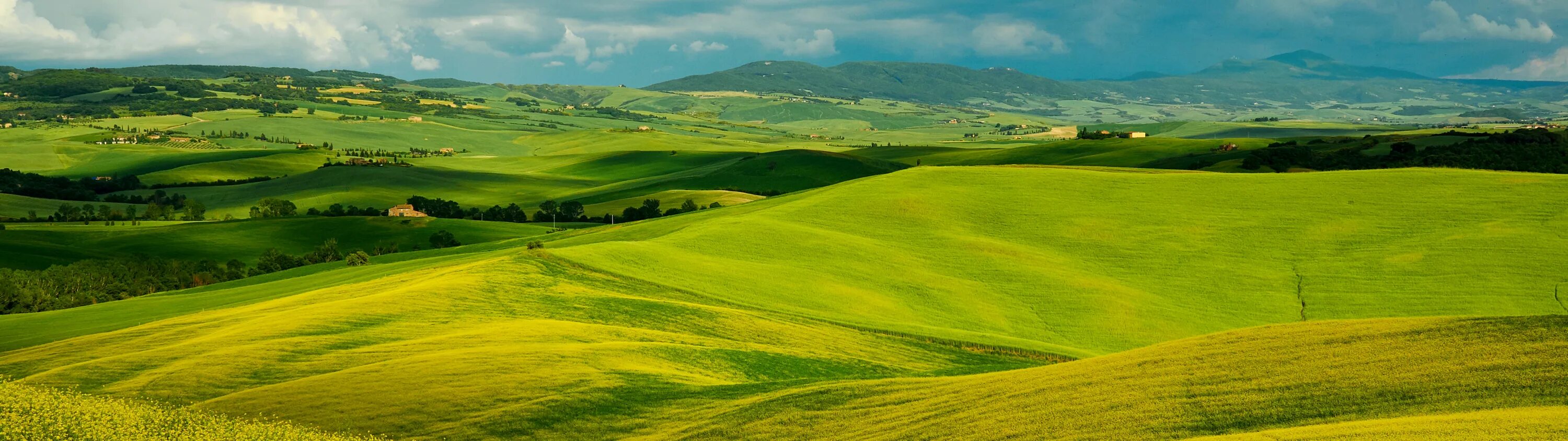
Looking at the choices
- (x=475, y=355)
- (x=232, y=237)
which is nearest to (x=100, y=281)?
(x=232, y=237)

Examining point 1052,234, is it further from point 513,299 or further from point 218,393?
point 218,393

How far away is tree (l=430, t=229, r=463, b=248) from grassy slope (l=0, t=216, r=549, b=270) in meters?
2.12

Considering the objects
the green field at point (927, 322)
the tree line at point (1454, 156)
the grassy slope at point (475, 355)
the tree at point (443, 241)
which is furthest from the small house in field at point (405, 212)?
the tree line at point (1454, 156)

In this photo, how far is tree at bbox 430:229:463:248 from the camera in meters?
→ 140

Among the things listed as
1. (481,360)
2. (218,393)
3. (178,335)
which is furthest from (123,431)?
(178,335)

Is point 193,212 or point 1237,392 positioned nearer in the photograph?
point 1237,392

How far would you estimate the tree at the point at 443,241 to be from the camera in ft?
460

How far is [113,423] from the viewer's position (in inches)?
1324

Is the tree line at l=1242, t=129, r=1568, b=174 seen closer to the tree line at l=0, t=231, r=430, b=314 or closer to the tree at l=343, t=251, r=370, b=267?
the tree at l=343, t=251, r=370, b=267

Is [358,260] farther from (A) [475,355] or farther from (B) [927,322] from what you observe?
(A) [475,355]

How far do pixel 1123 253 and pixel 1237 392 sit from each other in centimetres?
6219

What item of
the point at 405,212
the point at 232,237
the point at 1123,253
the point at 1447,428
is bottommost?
the point at 232,237

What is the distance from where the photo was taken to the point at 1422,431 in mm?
21578

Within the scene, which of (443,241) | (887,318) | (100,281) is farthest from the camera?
(443,241)
